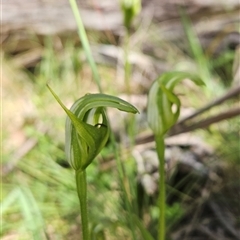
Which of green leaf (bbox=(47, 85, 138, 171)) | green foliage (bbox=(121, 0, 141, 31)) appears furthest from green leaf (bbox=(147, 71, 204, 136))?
green foliage (bbox=(121, 0, 141, 31))

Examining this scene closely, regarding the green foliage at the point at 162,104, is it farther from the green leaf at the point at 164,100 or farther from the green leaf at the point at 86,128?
the green leaf at the point at 86,128

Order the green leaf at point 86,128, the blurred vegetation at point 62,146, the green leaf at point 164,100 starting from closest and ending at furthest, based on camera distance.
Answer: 1. the green leaf at point 86,128
2. the green leaf at point 164,100
3. the blurred vegetation at point 62,146

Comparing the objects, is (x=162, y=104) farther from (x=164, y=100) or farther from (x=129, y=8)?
(x=129, y=8)

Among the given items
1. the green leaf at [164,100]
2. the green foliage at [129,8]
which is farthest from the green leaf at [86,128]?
the green foliage at [129,8]

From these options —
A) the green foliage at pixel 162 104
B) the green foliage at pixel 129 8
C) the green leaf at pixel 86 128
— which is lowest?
the green leaf at pixel 86 128

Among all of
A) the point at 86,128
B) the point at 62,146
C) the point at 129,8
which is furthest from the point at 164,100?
the point at 62,146

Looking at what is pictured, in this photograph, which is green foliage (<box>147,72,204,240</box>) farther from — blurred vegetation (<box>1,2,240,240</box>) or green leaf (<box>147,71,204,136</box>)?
blurred vegetation (<box>1,2,240,240</box>)
